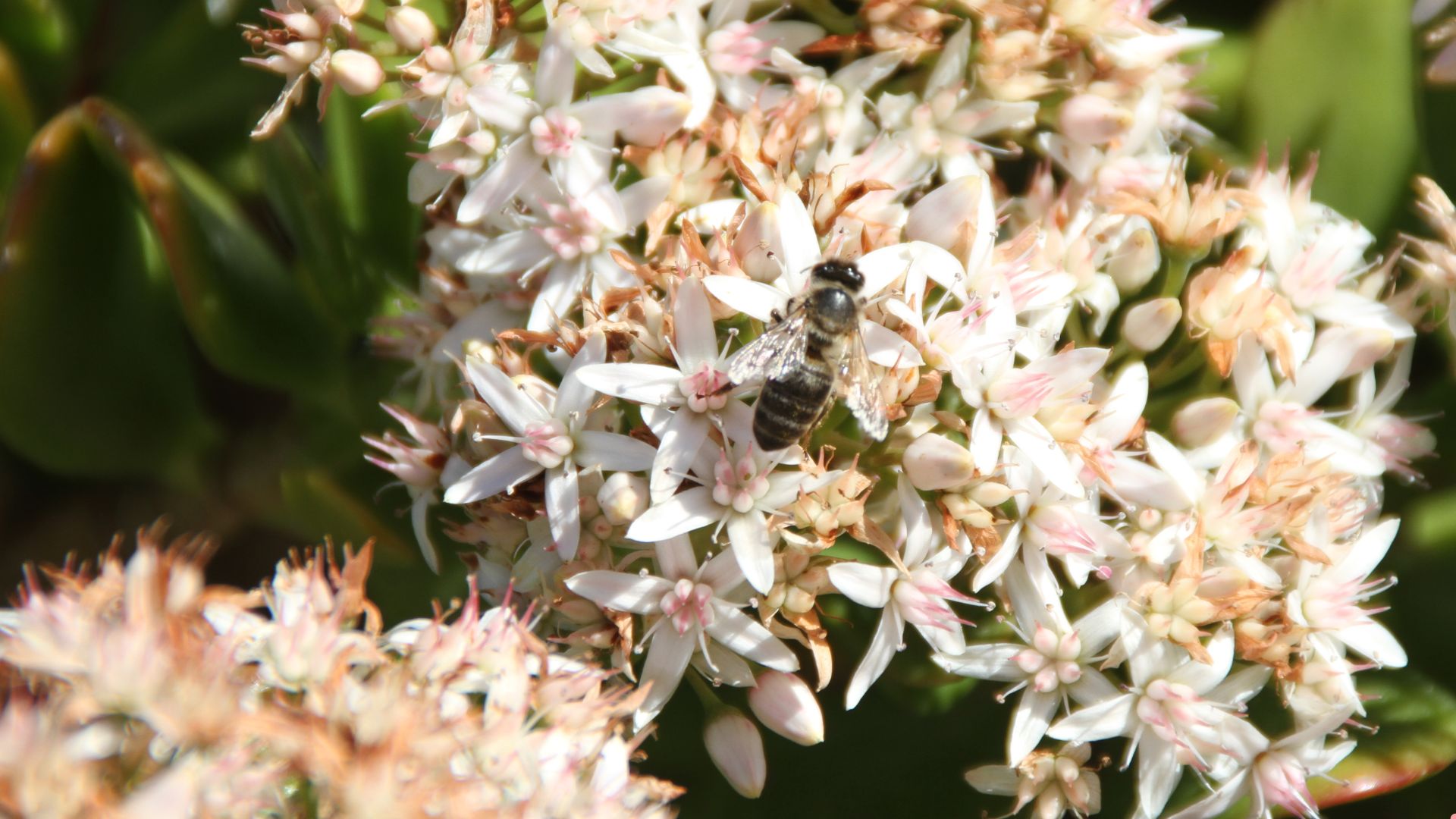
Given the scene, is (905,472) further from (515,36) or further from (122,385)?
(122,385)

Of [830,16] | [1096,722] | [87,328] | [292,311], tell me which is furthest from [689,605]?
[87,328]

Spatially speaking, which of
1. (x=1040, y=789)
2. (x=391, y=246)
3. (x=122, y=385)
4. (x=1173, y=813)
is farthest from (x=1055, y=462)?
(x=122, y=385)

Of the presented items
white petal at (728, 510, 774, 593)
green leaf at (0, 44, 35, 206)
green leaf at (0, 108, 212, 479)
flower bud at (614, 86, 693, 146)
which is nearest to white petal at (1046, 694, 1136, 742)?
white petal at (728, 510, 774, 593)

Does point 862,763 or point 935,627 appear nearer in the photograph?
point 935,627

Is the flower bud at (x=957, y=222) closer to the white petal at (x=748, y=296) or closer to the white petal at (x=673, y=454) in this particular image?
the white petal at (x=748, y=296)

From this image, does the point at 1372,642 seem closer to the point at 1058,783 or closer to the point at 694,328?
the point at 1058,783
